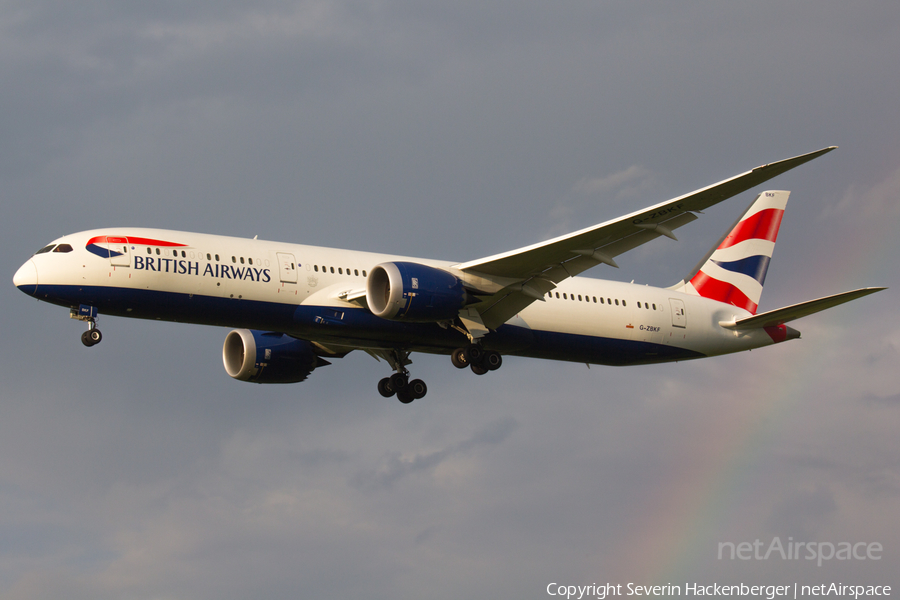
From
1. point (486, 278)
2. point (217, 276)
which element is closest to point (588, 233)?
point (486, 278)

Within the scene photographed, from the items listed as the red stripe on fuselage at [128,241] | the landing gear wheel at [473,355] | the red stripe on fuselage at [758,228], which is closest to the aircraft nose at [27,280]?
the red stripe on fuselage at [128,241]

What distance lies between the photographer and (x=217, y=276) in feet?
105

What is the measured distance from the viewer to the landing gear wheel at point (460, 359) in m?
36.3

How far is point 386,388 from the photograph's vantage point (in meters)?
40.5

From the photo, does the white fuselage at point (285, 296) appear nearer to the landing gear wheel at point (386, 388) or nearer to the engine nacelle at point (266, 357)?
the landing gear wheel at point (386, 388)

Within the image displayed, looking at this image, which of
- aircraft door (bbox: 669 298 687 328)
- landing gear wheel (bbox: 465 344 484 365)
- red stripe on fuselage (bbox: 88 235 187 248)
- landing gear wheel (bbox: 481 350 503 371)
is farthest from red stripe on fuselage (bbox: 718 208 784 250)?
red stripe on fuselage (bbox: 88 235 187 248)

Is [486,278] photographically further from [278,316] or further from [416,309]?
[278,316]

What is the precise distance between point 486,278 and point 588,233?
14.1ft

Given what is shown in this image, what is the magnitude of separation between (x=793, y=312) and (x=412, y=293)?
51.2 ft

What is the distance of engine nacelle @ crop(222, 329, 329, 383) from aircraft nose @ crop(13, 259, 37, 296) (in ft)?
35.6

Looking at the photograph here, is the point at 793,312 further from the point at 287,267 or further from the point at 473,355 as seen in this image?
the point at 287,267

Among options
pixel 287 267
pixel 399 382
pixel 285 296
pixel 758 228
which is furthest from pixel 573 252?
pixel 758 228

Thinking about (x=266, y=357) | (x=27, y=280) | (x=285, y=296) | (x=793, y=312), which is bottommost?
(x=793, y=312)

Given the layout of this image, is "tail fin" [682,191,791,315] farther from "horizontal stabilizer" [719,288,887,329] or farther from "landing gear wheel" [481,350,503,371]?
"landing gear wheel" [481,350,503,371]
